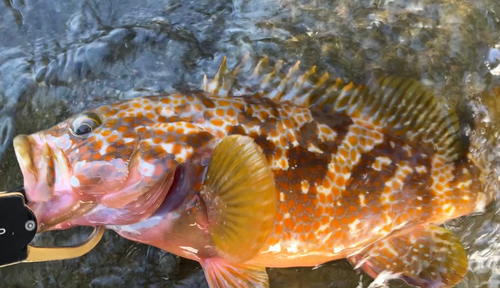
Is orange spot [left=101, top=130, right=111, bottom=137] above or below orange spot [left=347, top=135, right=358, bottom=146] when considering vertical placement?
above

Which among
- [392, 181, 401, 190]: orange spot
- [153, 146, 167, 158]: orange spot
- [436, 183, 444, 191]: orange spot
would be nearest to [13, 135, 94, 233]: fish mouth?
[153, 146, 167, 158]: orange spot

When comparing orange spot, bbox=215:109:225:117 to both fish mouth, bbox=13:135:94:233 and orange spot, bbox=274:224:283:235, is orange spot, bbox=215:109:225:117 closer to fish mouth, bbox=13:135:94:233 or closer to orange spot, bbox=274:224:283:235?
orange spot, bbox=274:224:283:235

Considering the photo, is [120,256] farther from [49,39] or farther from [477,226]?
[477,226]

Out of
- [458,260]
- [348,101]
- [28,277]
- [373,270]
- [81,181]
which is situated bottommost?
[28,277]

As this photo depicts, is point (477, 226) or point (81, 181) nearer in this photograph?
point (81, 181)

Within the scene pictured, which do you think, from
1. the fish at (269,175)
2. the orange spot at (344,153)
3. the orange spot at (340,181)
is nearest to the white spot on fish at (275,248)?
the fish at (269,175)

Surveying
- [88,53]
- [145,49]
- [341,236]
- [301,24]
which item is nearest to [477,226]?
[341,236]
